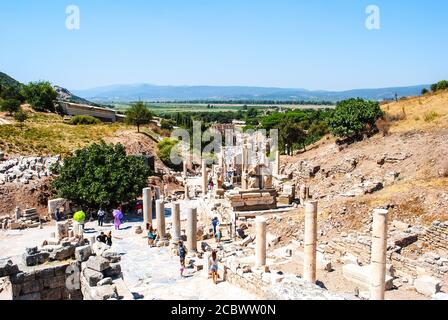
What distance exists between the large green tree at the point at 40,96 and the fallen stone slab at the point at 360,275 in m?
54.8

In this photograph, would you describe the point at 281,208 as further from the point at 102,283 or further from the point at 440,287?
the point at 102,283

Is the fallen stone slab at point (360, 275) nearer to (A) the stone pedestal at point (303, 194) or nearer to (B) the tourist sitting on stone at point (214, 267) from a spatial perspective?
(B) the tourist sitting on stone at point (214, 267)

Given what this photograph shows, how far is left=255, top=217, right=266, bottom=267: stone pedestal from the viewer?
1449 cm

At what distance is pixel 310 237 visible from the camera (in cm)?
1319

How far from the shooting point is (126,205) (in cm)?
2602

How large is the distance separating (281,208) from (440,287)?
38.4 ft

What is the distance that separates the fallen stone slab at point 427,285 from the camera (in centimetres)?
1347

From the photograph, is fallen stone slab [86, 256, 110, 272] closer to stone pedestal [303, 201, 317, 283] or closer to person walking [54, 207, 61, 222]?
stone pedestal [303, 201, 317, 283]

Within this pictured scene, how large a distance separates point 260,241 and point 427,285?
17.5 ft

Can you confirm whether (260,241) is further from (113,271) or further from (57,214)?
(57,214)

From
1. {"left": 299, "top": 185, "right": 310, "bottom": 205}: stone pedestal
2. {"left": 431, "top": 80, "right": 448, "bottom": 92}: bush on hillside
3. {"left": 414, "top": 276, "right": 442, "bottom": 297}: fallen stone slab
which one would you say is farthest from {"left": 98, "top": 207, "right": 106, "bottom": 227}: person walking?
{"left": 431, "top": 80, "right": 448, "bottom": 92}: bush on hillside

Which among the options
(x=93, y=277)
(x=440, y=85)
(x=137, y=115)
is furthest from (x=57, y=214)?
(x=440, y=85)

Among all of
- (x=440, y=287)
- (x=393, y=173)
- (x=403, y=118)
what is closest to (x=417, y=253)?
(x=440, y=287)
